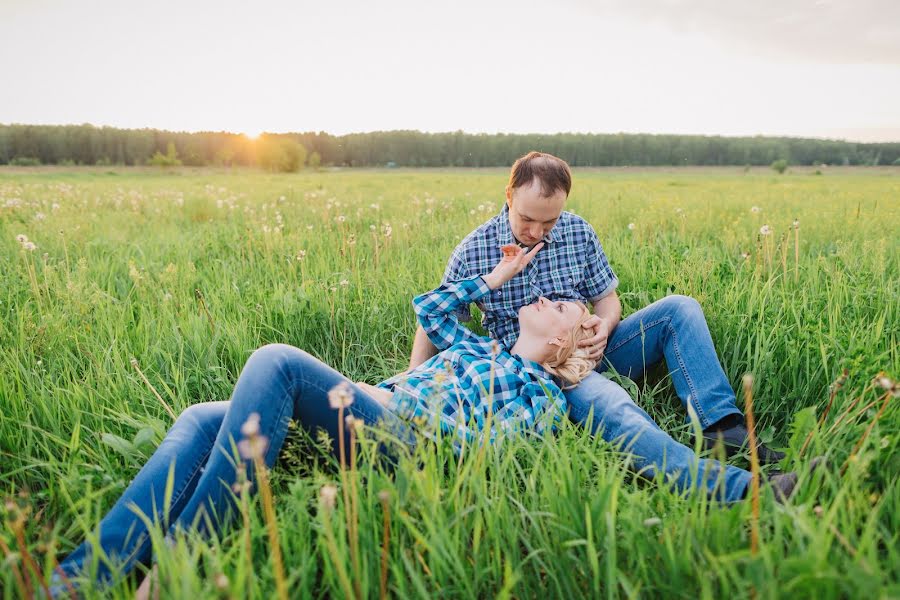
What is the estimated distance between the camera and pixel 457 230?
5316 mm

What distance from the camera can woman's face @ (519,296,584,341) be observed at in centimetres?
237

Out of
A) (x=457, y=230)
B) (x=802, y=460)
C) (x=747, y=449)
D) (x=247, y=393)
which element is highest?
(x=457, y=230)

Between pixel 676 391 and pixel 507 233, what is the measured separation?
42.3 inches

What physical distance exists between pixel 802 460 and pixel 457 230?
3931 mm

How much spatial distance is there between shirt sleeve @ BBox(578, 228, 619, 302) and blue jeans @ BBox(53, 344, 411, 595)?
1.49 meters

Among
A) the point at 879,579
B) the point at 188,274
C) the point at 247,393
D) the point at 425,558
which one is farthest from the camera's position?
the point at 188,274

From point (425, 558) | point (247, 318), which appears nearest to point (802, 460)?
point (425, 558)

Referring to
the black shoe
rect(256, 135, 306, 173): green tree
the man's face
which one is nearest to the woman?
the man's face

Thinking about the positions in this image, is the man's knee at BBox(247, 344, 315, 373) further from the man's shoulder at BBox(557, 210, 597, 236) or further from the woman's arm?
the man's shoulder at BBox(557, 210, 597, 236)

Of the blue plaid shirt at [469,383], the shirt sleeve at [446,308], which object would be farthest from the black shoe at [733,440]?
the shirt sleeve at [446,308]

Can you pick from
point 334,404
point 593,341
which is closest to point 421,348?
point 593,341

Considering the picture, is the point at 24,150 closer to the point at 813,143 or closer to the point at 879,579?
the point at 879,579

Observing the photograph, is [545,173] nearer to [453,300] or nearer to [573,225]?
[573,225]

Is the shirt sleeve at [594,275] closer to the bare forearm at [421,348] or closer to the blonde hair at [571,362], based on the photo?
the blonde hair at [571,362]
